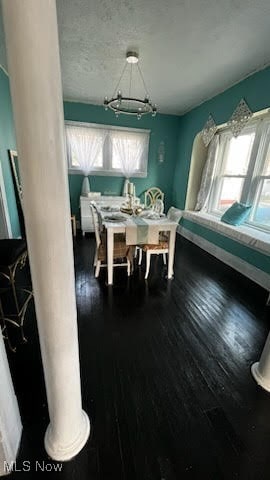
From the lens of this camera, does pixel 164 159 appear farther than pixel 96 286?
Yes

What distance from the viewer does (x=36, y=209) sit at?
2.21ft

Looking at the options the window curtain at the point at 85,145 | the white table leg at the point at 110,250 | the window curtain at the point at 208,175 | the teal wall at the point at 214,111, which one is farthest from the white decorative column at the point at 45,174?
the window curtain at the point at 85,145

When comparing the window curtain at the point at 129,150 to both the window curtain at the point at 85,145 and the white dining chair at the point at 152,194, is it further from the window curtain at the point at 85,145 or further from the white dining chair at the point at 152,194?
the white dining chair at the point at 152,194

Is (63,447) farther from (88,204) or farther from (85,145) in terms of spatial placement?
(85,145)

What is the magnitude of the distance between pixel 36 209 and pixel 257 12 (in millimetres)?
2531

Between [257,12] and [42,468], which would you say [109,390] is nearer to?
[42,468]

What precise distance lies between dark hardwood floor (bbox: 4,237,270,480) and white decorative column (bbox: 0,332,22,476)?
0.07 metres

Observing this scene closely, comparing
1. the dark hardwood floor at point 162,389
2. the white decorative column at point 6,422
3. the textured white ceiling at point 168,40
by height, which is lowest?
the dark hardwood floor at point 162,389

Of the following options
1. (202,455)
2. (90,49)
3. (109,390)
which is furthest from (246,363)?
(90,49)

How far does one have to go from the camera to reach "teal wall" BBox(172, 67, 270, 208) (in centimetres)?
268

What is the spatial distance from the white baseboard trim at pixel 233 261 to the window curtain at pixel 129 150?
6.25ft

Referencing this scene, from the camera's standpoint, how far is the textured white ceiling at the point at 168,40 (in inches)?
69.7

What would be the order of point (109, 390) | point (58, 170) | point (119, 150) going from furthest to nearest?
point (119, 150) → point (109, 390) → point (58, 170)

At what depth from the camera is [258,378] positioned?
1.40m
